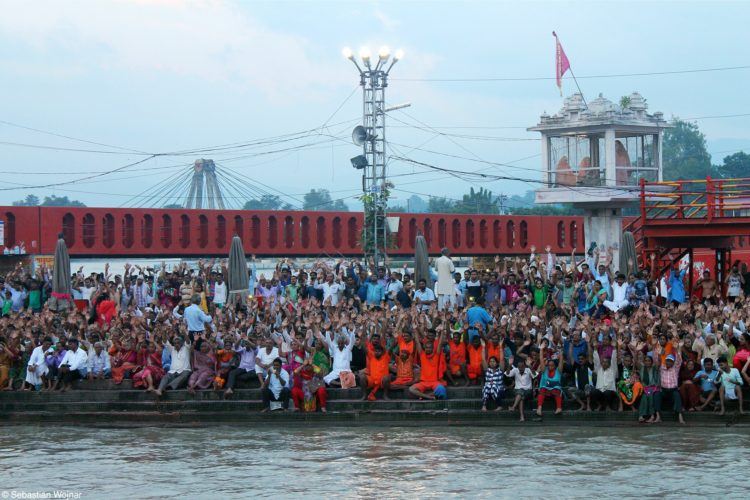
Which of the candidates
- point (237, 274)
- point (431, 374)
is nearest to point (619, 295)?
point (431, 374)

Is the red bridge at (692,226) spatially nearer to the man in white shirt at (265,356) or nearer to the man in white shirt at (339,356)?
the man in white shirt at (339,356)

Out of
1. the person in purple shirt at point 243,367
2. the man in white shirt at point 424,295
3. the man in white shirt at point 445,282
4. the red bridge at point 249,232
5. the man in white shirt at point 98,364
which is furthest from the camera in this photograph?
the red bridge at point 249,232

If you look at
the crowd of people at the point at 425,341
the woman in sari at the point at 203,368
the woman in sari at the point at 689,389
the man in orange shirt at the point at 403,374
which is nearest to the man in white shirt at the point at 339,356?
the crowd of people at the point at 425,341

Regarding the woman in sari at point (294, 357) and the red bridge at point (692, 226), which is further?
the red bridge at point (692, 226)

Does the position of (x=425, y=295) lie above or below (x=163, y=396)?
above

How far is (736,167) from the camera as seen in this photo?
88875 millimetres

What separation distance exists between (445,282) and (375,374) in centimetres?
387

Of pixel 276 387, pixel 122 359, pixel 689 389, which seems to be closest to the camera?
pixel 689 389

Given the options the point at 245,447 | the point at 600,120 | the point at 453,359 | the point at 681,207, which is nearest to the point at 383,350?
the point at 453,359

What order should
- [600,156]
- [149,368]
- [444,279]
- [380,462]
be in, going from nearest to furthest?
[380,462] → [149,368] → [444,279] → [600,156]

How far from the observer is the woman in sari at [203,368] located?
708 inches

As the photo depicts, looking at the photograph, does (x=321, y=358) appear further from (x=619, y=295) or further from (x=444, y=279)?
(x=619, y=295)

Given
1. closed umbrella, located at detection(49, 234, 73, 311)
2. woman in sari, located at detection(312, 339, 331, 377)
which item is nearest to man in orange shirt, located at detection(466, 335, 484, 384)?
woman in sari, located at detection(312, 339, 331, 377)

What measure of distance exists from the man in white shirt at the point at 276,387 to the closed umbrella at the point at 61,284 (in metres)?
6.03
